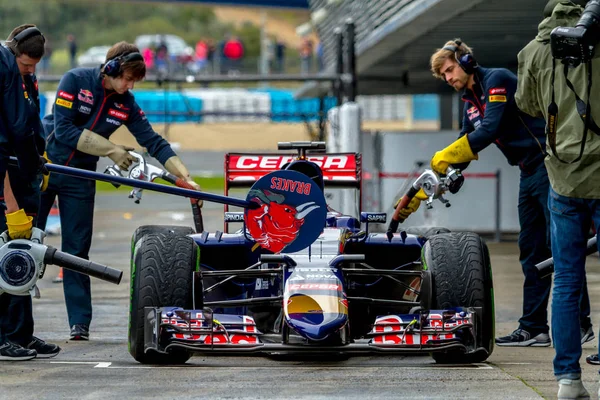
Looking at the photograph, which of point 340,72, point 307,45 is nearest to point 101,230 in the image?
point 340,72

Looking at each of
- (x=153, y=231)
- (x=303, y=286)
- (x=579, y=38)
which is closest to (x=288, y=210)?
(x=303, y=286)

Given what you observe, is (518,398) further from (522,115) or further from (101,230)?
(101,230)

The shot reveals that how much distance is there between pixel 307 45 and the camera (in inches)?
1774

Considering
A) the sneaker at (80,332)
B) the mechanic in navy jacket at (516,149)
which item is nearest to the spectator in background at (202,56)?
the sneaker at (80,332)

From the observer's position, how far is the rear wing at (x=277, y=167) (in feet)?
29.4

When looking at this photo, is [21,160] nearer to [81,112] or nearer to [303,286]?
[303,286]

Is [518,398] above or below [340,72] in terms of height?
below

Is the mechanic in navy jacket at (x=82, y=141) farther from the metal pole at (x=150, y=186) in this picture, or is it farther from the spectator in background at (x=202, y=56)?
the spectator in background at (x=202, y=56)

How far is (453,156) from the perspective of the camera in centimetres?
841

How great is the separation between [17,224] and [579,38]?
11.1 ft

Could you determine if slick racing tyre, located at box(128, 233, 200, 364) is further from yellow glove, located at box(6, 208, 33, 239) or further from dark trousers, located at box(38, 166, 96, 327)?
dark trousers, located at box(38, 166, 96, 327)

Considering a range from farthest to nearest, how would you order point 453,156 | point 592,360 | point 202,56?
point 202,56 → point 453,156 → point 592,360

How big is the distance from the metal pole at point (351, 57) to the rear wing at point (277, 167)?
788 centimetres

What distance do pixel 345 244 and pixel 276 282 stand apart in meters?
0.56
